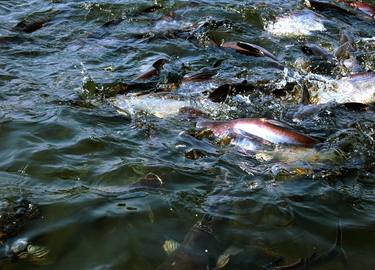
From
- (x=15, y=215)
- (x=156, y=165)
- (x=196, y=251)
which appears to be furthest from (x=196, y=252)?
(x=15, y=215)

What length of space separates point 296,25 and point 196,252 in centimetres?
538

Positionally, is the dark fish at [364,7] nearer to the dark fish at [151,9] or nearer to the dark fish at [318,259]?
the dark fish at [151,9]

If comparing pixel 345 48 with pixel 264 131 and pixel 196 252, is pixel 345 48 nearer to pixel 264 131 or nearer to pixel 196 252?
pixel 264 131

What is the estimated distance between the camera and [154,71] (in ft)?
→ 19.2

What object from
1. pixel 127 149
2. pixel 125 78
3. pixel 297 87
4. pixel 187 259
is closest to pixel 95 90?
pixel 125 78

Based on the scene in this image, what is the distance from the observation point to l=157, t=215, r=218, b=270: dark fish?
9.69ft

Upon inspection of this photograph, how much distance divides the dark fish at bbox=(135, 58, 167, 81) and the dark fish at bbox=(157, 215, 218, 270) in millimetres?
2739

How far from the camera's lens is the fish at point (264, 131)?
4.26 m

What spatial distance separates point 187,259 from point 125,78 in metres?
3.32

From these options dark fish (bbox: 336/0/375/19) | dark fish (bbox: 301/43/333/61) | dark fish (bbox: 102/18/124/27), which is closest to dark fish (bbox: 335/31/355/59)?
dark fish (bbox: 301/43/333/61)

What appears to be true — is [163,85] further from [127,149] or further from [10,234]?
[10,234]

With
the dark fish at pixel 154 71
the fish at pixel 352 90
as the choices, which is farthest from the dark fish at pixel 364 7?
the dark fish at pixel 154 71

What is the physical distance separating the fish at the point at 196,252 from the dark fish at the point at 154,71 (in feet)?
9.04

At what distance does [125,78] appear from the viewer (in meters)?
5.89
